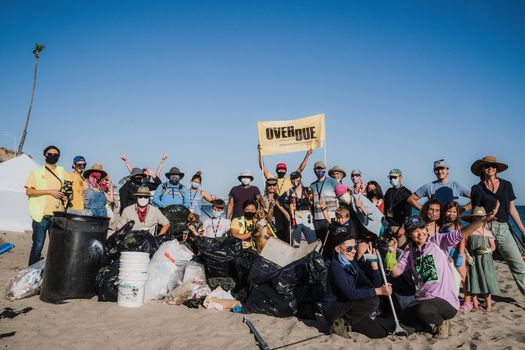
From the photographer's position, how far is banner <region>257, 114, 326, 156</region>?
30.5 ft

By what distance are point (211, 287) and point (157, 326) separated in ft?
4.07

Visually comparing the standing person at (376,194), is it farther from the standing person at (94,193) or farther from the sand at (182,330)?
the standing person at (94,193)

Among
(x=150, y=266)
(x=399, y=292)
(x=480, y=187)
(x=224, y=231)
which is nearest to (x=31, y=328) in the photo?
(x=150, y=266)

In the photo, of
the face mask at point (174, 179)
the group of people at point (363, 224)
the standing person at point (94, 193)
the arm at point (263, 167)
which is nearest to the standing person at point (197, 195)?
the group of people at point (363, 224)

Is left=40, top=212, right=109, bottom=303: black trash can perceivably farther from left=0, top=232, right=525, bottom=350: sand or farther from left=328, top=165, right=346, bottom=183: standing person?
left=328, top=165, right=346, bottom=183: standing person

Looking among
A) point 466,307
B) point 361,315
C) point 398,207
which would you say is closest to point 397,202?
point 398,207

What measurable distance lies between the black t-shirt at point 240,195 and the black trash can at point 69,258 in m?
2.73

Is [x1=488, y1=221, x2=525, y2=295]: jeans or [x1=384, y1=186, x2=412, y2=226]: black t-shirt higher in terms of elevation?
[x1=384, y1=186, x2=412, y2=226]: black t-shirt

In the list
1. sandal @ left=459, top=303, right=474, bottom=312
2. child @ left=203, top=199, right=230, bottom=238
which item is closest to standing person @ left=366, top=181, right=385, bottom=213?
sandal @ left=459, top=303, right=474, bottom=312

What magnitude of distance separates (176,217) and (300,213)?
222 centimetres

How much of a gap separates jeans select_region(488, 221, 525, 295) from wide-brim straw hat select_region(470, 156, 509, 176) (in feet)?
2.58

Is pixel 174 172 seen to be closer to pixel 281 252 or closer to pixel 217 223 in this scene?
pixel 217 223

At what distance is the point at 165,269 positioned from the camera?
514cm

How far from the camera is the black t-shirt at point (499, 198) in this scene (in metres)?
4.93
